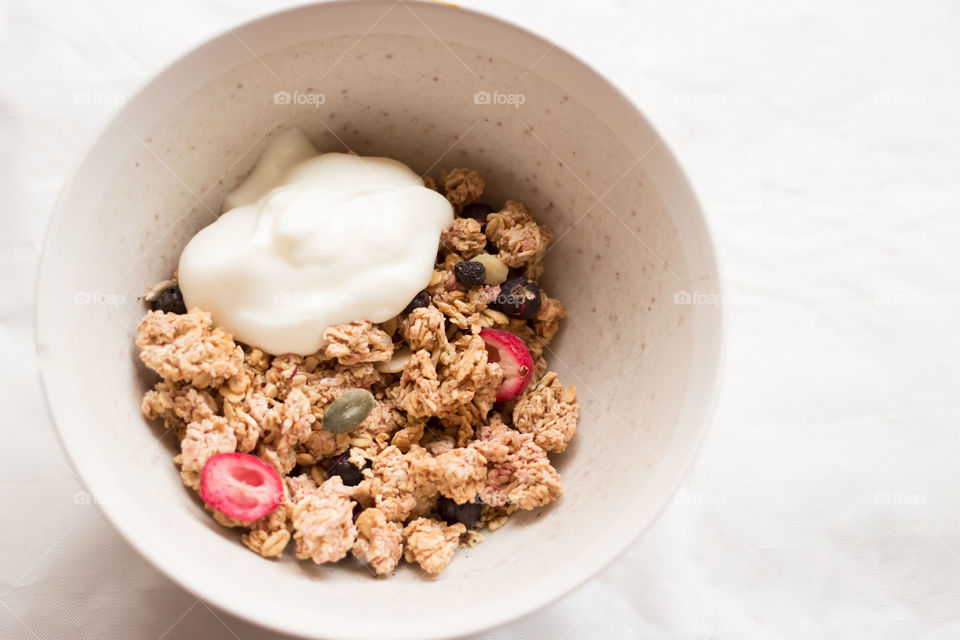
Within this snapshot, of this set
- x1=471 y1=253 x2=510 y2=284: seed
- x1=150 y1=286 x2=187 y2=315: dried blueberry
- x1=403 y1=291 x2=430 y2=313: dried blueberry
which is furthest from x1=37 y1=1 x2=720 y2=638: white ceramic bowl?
x1=403 y1=291 x2=430 y2=313: dried blueberry

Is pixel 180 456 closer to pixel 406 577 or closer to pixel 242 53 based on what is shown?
pixel 406 577

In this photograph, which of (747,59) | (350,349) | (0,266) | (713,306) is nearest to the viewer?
(713,306)

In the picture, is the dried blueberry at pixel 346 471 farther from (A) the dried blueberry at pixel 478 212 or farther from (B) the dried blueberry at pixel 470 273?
(A) the dried blueberry at pixel 478 212

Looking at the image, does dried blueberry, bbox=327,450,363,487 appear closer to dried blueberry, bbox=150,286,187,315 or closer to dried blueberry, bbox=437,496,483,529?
dried blueberry, bbox=437,496,483,529

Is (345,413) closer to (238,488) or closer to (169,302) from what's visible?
(238,488)

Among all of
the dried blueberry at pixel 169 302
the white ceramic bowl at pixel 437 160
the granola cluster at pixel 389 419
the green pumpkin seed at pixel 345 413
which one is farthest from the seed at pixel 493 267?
the dried blueberry at pixel 169 302

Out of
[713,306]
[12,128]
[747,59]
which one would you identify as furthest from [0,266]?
[747,59]
